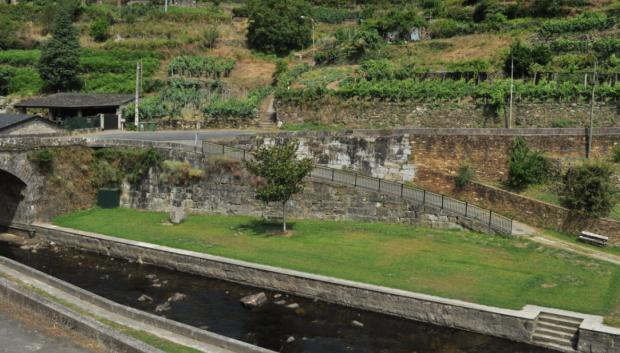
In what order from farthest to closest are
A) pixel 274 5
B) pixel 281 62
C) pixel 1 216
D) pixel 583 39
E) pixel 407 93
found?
pixel 274 5, pixel 281 62, pixel 583 39, pixel 407 93, pixel 1 216

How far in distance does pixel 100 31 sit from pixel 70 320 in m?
53.0

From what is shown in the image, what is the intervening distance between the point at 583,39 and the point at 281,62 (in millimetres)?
22967

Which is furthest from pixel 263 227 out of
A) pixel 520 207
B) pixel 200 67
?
pixel 200 67

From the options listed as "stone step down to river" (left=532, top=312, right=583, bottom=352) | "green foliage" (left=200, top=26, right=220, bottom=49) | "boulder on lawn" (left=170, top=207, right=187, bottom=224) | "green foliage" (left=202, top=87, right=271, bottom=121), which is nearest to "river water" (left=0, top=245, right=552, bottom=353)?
"stone step down to river" (left=532, top=312, right=583, bottom=352)

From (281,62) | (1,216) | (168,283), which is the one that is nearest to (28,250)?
(1,216)

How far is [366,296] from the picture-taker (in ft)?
80.7

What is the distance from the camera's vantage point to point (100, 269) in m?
30.1

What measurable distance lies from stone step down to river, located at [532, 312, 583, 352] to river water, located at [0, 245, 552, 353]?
1.34ft

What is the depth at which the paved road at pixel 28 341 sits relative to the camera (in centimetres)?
1788

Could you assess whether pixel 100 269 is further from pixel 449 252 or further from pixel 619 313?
pixel 619 313

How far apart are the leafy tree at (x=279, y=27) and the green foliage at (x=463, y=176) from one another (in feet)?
106

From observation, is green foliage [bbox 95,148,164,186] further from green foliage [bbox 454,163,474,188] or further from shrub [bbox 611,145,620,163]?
shrub [bbox 611,145,620,163]

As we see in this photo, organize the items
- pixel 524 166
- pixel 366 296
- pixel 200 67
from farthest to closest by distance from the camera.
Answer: pixel 200 67
pixel 524 166
pixel 366 296

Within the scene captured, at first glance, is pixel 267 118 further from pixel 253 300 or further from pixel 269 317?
pixel 269 317
